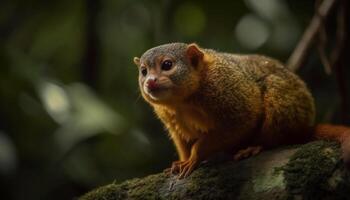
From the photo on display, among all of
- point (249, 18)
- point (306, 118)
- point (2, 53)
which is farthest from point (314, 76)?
point (2, 53)

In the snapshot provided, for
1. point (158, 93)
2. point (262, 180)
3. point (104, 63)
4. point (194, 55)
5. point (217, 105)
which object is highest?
point (104, 63)

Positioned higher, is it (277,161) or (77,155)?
(77,155)

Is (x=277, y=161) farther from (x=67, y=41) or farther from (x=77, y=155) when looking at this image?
(x=67, y=41)

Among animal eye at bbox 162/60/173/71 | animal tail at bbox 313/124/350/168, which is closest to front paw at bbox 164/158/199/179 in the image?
animal eye at bbox 162/60/173/71

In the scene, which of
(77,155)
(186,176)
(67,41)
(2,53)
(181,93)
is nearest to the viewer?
(186,176)

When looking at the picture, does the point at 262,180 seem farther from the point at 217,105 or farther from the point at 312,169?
the point at 217,105

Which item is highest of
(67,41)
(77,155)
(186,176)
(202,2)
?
(67,41)

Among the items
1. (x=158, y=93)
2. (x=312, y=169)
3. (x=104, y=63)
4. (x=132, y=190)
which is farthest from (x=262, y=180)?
(x=104, y=63)
